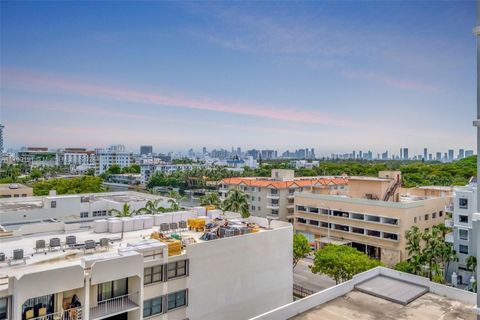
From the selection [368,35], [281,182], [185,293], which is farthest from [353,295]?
[281,182]

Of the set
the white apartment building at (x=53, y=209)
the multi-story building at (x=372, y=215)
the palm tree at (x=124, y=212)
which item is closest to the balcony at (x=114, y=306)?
the white apartment building at (x=53, y=209)

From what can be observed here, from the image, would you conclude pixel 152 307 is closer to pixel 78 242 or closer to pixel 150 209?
pixel 78 242

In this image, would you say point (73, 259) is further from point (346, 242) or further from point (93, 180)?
point (93, 180)

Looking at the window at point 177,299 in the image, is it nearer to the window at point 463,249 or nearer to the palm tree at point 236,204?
the palm tree at point 236,204

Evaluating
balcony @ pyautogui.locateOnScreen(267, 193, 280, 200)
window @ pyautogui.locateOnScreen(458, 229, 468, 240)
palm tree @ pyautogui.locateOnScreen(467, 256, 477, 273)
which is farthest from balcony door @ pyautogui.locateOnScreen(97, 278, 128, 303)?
balcony @ pyautogui.locateOnScreen(267, 193, 280, 200)

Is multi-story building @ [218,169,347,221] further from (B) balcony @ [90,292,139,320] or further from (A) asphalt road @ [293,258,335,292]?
(B) balcony @ [90,292,139,320]
